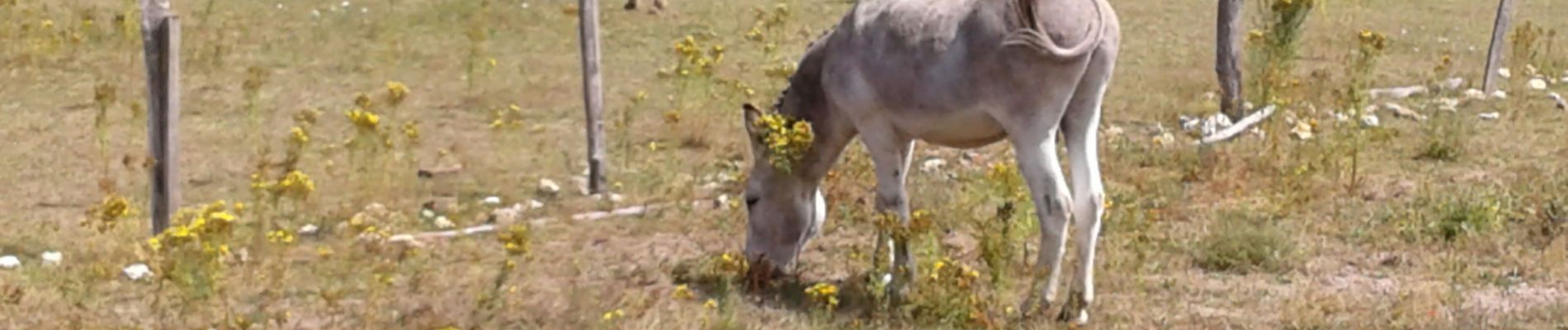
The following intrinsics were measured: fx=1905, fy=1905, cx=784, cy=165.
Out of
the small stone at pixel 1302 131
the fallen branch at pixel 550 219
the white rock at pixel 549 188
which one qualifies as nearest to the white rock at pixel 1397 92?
the small stone at pixel 1302 131

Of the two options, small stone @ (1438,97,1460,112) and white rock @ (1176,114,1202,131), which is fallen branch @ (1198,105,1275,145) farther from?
small stone @ (1438,97,1460,112)

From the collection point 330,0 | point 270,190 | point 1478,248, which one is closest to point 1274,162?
point 1478,248

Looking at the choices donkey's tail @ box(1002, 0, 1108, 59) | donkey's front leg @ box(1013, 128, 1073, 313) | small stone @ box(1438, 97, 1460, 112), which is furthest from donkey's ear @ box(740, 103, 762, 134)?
small stone @ box(1438, 97, 1460, 112)

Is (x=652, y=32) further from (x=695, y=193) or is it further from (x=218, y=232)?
(x=218, y=232)

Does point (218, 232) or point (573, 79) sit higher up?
point (218, 232)

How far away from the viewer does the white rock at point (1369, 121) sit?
11.9 m

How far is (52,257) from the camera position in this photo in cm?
786

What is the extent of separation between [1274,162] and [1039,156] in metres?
4.24

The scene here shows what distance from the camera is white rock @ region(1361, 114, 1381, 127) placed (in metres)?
11.9

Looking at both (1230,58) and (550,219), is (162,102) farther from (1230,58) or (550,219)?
(1230,58)

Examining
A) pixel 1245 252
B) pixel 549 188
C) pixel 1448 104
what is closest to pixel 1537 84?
pixel 1448 104

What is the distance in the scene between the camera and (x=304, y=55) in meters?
14.7

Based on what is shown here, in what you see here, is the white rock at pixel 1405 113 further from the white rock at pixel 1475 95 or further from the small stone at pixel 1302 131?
the small stone at pixel 1302 131

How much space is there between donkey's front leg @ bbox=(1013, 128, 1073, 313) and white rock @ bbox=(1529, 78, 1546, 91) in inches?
336
